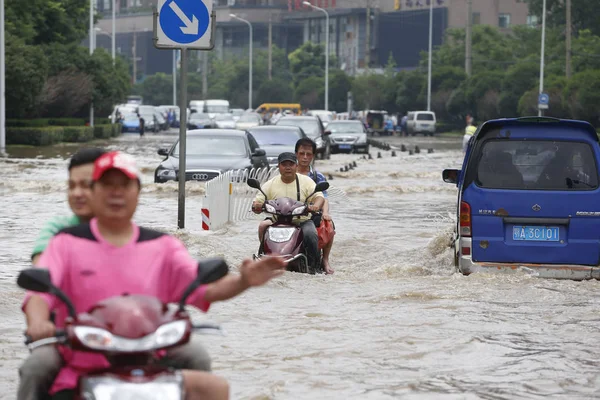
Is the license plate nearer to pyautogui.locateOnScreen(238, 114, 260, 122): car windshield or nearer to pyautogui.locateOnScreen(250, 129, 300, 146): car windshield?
pyautogui.locateOnScreen(250, 129, 300, 146): car windshield

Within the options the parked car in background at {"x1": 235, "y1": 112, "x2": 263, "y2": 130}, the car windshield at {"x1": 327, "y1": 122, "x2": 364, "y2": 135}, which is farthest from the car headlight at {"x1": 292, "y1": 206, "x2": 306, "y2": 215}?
the parked car in background at {"x1": 235, "y1": 112, "x2": 263, "y2": 130}

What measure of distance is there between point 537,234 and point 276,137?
20494mm

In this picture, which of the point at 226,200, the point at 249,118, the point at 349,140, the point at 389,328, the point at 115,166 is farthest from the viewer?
the point at 249,118

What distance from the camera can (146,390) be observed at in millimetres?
4258

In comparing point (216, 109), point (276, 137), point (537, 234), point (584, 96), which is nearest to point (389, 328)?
point (537, 234)

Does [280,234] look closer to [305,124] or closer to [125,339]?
[125,339]

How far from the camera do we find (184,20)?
14242mm

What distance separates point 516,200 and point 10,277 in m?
4.83

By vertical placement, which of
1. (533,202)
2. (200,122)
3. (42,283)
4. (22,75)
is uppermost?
(22,75)

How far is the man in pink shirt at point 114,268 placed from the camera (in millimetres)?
4613

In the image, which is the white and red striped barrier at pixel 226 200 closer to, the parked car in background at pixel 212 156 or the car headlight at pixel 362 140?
the parked car in background at pixel 212 156

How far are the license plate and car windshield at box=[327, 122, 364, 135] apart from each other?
124 ft

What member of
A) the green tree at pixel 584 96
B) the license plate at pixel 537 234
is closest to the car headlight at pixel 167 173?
the license plate at pixel 537 234

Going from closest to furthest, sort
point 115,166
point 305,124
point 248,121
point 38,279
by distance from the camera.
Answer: point 38,279
point 115,166
point 305,124
point 248,121
